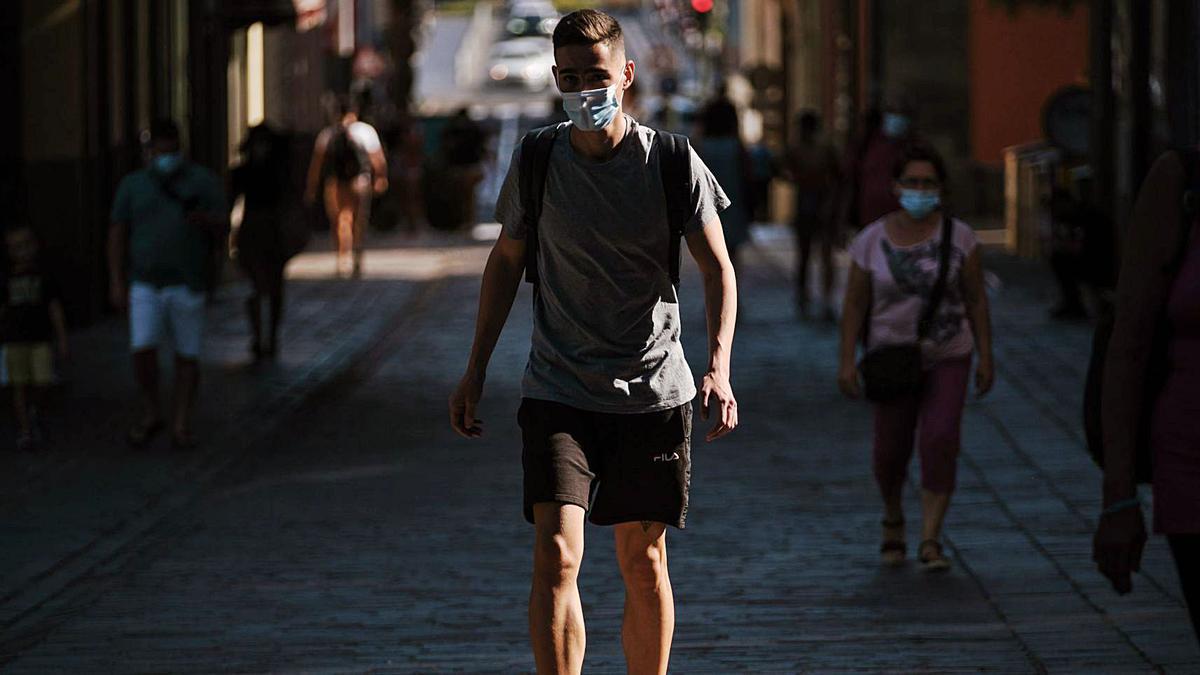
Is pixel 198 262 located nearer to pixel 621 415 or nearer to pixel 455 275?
pixel 621 415

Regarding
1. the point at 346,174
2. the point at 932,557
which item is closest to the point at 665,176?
the point at 932,557

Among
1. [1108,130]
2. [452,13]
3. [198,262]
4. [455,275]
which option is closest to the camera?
[198,262]

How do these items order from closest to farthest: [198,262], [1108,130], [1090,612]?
1. [1090,612]
2. [198,262]
3. [1108,130]

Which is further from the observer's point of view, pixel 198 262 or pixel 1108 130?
pixel 1108 130

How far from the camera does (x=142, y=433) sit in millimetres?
12508

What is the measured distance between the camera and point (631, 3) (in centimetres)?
10312

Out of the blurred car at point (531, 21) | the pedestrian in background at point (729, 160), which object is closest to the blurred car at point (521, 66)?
the blurred car at point (531, 21)

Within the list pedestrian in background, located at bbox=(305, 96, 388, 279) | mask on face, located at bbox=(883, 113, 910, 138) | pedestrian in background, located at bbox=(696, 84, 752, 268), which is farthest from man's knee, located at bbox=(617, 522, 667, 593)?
pedestrian in background, located at bbox=(305, 96, 388, 279)

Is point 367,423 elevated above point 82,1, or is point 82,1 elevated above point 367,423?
point 82,1

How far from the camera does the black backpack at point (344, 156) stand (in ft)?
77.5

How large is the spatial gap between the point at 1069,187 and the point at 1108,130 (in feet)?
A: 2.68

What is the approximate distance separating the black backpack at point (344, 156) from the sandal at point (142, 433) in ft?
36.5

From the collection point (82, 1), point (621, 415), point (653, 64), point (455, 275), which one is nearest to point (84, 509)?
point (621, 415)

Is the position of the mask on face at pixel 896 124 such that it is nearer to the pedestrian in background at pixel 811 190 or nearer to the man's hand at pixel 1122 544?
the pedestrian in background at pixel 811 190
